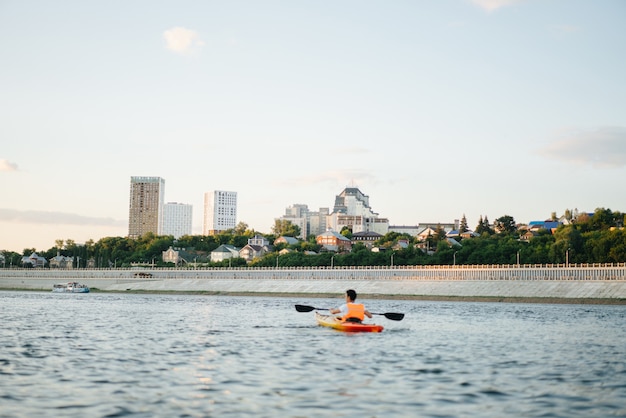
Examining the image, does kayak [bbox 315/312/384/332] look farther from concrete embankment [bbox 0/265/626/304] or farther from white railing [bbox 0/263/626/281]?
white railing [bbox 0/263/626/281]

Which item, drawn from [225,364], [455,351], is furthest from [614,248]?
[225,364]

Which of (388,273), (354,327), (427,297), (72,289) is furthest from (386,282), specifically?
(354,327)

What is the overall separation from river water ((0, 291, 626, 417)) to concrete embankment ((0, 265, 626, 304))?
62.1 meters

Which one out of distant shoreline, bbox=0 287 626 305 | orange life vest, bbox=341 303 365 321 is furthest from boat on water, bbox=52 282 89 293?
orange life vest, bbox=341 303 365 321

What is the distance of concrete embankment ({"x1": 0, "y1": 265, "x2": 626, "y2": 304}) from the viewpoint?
339 feet

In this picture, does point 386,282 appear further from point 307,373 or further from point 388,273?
point 307,373

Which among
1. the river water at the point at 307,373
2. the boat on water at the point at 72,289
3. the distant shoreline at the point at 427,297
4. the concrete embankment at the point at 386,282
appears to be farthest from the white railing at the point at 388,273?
the river water at the point at 307,373

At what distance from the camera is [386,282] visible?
12862 centimetres

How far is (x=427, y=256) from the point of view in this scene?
16625cm

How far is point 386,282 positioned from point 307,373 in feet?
344

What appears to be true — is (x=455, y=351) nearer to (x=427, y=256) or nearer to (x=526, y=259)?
(x=526, y=259)

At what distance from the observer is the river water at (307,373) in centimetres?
1886

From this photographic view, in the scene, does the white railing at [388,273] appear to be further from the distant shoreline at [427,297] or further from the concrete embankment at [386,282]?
the distant shoreline at [427,297]

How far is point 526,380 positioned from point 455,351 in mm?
8973
